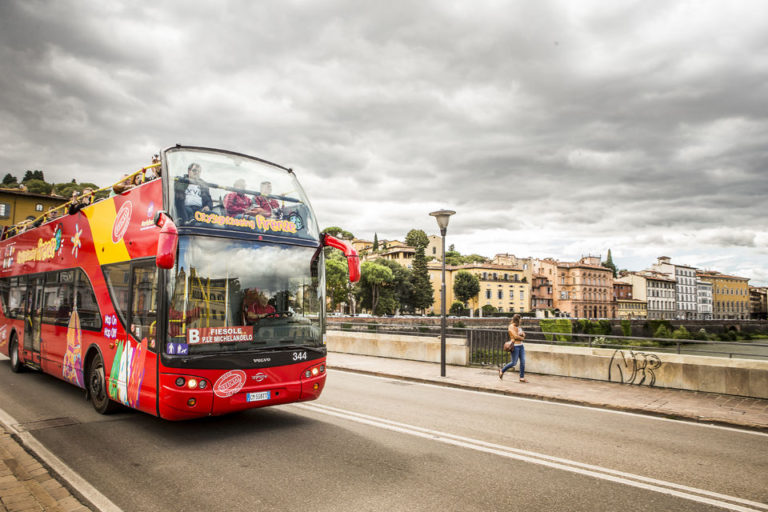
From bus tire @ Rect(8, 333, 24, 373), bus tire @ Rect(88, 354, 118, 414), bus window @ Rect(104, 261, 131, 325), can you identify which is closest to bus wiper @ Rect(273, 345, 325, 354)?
bus window @ Rect(104, 261, 131, 325)

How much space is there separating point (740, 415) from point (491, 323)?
222 feet

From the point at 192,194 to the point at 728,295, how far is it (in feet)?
654

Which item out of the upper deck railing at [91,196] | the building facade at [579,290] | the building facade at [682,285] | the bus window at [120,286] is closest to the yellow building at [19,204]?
the upper deck railing at [91,196]

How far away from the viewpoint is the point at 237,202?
22.2 ft

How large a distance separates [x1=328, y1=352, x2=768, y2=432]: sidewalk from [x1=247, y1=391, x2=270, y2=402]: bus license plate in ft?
20.6

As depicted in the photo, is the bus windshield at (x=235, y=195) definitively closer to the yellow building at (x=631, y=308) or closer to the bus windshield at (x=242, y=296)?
the bus windshield at (x=242, y=296)

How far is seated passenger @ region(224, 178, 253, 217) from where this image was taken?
6.67m

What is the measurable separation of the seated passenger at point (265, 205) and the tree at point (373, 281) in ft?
236

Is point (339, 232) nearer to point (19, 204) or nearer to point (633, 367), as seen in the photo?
point (19, 204)

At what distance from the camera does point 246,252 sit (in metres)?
6.59

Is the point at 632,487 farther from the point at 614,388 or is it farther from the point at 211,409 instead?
the point at 614,388

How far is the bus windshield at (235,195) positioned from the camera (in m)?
6.43

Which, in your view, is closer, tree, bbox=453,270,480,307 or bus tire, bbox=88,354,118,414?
bus tire, bbox=88,354,118,414

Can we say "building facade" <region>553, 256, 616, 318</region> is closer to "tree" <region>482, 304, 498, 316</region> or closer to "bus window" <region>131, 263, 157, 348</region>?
"tree" <region>482, 304, 498, 316</region>
